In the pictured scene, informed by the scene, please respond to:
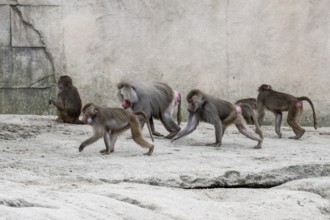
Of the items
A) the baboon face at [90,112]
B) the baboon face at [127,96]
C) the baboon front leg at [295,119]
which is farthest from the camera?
the baboon front leg at [295,119]

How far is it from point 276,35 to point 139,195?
253 inches

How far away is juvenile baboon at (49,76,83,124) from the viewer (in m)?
11.5

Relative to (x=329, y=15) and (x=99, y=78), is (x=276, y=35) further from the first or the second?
(x=99, y=78)

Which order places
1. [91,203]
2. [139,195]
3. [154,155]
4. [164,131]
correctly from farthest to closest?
[164,131] → [154,155] → [139,195] → [91,203]

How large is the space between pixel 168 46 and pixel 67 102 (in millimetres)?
1826

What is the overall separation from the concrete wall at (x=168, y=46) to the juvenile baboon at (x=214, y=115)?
2.22 metres

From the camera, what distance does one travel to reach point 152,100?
10812mm

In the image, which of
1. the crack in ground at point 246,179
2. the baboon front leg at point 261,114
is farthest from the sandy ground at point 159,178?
the baboon front leg at point 261,114

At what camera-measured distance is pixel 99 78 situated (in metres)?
12.5

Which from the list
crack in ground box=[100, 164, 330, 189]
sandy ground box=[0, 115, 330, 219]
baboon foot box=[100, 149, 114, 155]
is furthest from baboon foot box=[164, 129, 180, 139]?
crack in ground box=[100, 164, 330, 189]

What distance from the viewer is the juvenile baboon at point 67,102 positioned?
11508mm

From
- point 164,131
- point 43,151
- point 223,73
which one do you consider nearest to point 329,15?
point 223,73

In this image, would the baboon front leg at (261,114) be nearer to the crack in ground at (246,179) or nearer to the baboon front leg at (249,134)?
the baboon front leg at (249,134)

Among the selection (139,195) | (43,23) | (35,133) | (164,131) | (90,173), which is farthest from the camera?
(43,23)
